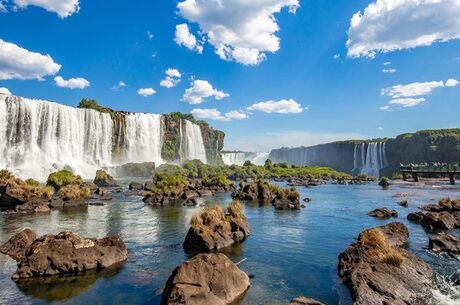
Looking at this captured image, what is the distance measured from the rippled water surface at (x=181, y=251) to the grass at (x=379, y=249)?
2.16 m

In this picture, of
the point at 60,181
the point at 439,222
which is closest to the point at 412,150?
the point at 439,222

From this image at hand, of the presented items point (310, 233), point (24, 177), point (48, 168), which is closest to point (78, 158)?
point (48, 168)

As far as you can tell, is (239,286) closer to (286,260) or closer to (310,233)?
(286,260)

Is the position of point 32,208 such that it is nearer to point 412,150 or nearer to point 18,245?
point 18,245

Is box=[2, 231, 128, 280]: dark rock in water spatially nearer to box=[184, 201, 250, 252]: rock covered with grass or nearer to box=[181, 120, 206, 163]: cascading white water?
box=[184, 201, 250, 252]: rock covered with grass

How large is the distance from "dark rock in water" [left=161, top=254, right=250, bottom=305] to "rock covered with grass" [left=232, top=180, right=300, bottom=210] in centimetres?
3149

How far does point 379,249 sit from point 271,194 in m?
39.0

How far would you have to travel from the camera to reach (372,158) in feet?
504

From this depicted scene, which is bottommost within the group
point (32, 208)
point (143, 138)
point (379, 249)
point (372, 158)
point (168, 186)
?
point (379, 249)

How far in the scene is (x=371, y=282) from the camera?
15.3 m

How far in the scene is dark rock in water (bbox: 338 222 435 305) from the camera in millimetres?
14562

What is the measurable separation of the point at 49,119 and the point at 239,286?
264 feet

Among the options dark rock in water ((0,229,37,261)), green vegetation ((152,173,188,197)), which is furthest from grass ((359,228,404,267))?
green vegetation ((152,173,188,197))

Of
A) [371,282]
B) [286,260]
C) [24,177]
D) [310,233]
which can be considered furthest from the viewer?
[24,177]
